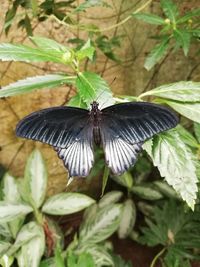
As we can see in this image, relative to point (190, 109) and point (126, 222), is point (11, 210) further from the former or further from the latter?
point (190, 109)

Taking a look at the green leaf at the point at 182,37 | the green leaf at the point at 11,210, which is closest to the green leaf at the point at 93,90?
the green leaf at the point at 182,37

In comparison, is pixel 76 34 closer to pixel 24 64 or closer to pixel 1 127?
pixel 24 64

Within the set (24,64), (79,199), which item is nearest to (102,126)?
(79,199)

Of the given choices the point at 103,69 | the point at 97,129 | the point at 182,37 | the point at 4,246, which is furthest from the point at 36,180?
the point at 97,129

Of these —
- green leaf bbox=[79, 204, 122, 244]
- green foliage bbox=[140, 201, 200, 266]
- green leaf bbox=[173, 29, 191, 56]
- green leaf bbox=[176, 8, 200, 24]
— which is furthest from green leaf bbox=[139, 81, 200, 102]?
green leaf bbox=[79, 204, 122, 244]

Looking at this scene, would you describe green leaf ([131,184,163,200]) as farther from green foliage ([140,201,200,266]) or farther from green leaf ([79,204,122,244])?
green leaf ([79,204,122,244])
